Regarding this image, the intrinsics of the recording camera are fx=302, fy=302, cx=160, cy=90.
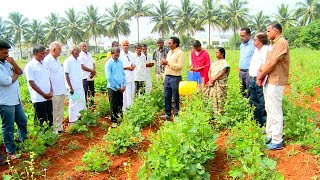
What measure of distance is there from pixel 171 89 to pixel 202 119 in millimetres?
2185

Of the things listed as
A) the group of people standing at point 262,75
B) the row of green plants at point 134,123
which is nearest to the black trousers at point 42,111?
the row of green plants at point 134,123

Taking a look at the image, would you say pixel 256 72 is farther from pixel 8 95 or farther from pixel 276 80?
pixel 8 95

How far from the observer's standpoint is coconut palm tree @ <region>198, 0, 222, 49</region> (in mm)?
45312

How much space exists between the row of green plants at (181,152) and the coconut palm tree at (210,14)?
43243mm

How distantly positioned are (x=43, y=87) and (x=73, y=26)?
5194 cm

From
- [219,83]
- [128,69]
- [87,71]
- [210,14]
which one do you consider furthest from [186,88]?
[210,14]

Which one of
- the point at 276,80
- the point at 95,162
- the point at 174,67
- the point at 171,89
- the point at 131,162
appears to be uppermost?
the point at 174,67

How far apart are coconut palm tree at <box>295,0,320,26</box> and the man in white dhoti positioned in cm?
4601

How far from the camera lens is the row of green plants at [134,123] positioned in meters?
4.37

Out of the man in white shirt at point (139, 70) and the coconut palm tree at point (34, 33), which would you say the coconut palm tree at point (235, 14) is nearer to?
the coconut palm tree at point (34, 33)

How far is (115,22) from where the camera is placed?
50594mm

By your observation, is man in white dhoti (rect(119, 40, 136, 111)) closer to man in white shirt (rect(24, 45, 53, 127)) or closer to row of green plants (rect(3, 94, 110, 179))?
row of green plants (rect(3, 94, 110, 179))

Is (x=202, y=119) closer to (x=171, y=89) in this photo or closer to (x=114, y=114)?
(x=171, y=89)

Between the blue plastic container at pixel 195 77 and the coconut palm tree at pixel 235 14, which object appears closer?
the blue plastic container at pixel 195 77
